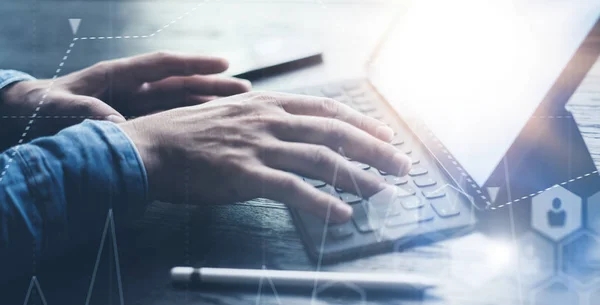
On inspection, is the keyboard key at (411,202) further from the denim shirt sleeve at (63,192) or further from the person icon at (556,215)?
the denim shirt sleeve at (63,192)

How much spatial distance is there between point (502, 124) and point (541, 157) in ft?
0.13

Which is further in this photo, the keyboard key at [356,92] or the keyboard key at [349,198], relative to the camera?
the keyboard key at [356,92]

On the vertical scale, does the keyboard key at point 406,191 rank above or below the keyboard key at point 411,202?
above

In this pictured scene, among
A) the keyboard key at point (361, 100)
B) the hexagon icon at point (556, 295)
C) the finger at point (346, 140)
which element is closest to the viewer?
the hexagon icon at point (556, 295)

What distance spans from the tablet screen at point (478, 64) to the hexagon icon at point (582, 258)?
0.26 feet

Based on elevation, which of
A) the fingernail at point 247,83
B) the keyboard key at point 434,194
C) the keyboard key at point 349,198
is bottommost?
the keyboard key at point 434,194

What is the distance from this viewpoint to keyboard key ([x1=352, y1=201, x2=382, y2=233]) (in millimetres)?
413

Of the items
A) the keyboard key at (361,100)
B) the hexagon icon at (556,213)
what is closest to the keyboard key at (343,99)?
the keyboard key at (361,100)

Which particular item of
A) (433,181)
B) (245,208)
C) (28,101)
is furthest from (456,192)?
(28,101)

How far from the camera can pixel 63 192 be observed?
421 mm

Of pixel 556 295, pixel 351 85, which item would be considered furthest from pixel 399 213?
pixel 351 85

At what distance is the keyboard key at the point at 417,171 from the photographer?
0.47 meters

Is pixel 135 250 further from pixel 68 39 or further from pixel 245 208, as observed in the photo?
pixel 68 39
